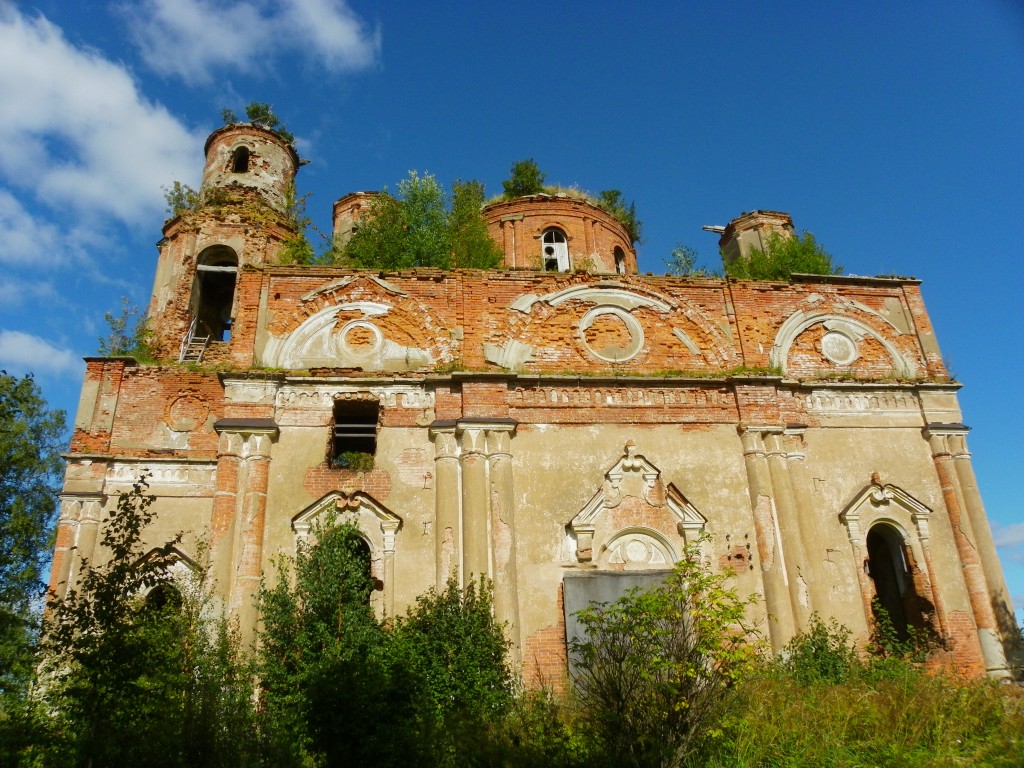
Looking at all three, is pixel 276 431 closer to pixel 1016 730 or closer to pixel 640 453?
pixel 640 453

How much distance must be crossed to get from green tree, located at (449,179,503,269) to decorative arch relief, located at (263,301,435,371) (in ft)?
13.2

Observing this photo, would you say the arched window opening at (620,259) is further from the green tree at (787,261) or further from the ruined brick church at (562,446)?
the ruined brick church at (562,446)

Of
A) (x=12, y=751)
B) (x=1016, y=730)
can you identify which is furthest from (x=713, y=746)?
(x=12, y=751)

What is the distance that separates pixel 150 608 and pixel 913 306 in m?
14.2

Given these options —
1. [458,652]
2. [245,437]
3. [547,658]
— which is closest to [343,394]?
[245,437]

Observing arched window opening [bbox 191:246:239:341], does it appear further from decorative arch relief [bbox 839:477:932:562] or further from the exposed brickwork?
decorative arch relief [bbox 839:477:932:562]

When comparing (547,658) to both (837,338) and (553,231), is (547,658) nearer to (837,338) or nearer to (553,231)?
(837,338)

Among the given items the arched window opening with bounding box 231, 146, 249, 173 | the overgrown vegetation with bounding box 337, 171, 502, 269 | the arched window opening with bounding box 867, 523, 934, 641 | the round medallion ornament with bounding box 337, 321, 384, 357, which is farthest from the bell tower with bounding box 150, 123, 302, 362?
the arched window opening with bounding box 867, 523, 934, 641

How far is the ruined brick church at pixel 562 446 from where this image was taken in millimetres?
11508

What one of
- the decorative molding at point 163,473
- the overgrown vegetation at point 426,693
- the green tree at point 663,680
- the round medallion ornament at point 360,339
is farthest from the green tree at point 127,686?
the round medallion ornament at point 360,339

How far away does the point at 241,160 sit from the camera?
62.9 ft

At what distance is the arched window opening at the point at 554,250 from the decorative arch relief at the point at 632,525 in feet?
28.6

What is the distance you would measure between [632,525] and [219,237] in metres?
11.6

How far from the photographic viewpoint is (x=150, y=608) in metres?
7.09
